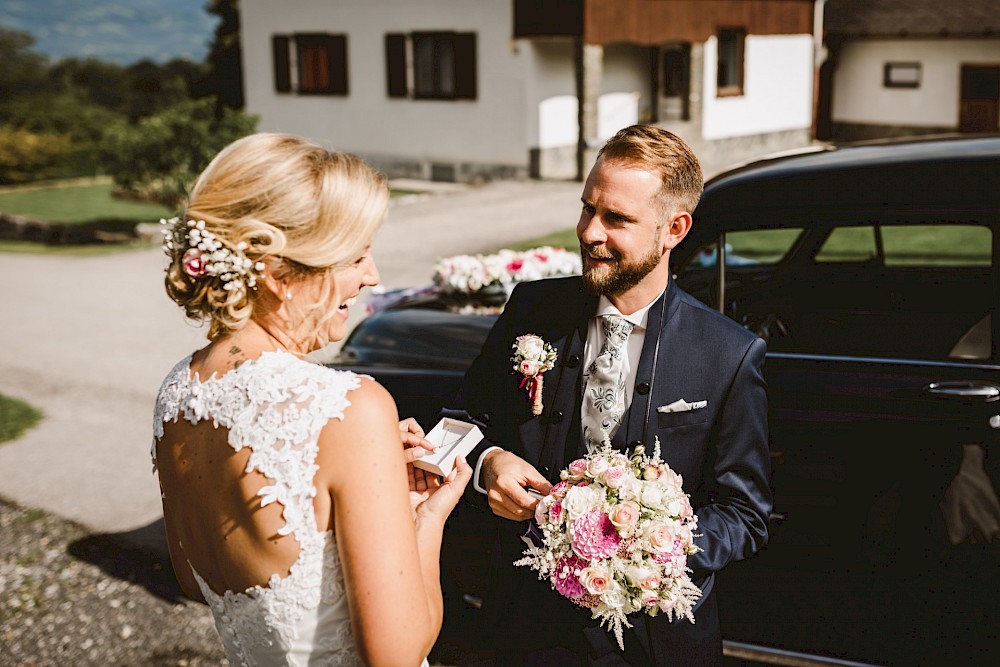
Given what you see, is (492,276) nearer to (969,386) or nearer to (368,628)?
(969,386)

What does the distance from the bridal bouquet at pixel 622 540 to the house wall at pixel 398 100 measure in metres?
18.6

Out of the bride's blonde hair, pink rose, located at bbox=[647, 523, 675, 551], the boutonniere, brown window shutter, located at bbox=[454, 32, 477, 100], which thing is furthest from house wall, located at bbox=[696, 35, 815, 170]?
the bride's blonde hair

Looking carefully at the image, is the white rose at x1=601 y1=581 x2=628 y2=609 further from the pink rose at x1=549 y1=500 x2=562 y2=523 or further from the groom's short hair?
the groom's short hair

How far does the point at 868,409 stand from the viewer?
11.2 ft

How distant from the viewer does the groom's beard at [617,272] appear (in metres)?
2.67

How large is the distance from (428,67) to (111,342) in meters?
13.9

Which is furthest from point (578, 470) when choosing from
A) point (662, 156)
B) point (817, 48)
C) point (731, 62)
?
point (817, 48)

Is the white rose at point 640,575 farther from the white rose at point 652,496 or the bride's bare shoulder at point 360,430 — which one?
the bride's bare shoulder at point 360,430

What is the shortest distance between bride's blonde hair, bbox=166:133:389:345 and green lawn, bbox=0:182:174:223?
1804cm

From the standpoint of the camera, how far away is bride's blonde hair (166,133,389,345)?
6.68 ft

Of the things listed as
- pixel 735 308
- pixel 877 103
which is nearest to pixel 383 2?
pixel 877 103

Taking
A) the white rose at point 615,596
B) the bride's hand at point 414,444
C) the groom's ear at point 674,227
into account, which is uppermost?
the groom's ear at point 674,227

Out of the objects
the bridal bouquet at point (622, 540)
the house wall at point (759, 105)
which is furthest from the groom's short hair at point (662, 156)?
the house wall at point (759, 105)

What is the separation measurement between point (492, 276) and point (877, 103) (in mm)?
25734
